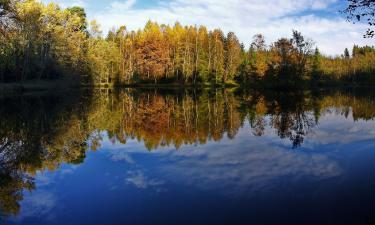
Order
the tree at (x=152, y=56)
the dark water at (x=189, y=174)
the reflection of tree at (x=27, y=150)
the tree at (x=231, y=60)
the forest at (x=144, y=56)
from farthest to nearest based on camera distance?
the tree at (x=152, y=56)
the tree at (x=231, y=60)
the forest at (x=144, y=56)
the reflection of tree at (x=27, y=150)
the dark water at (x=189, y=174)

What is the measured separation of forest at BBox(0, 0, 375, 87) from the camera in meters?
54.6

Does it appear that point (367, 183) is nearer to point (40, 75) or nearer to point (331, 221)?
point (331, 221)

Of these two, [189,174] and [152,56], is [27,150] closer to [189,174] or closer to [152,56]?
[189,174]

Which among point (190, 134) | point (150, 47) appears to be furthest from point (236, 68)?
point (190, 134)

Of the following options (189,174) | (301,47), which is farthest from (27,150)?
(301,47)

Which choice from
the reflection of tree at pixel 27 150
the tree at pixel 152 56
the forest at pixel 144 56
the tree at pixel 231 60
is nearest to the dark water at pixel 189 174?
the reflection of tree at pixel 27 150

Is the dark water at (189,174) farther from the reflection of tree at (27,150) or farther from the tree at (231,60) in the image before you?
the tree at (231,60)

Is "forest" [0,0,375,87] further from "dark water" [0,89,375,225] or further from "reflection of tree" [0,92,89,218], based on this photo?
"dark water" [0,89,375,225]

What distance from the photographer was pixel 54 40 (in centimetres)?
6044

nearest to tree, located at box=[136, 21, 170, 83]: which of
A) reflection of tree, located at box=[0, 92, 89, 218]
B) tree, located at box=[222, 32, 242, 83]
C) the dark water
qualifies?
tree, located at box=[222, 32, 242, 83]

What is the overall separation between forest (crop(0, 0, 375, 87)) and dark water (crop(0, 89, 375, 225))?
38143mm

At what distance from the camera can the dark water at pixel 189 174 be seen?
7621 millimetres

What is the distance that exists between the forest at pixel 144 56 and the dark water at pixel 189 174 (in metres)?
38.1

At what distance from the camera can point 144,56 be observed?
310ft
